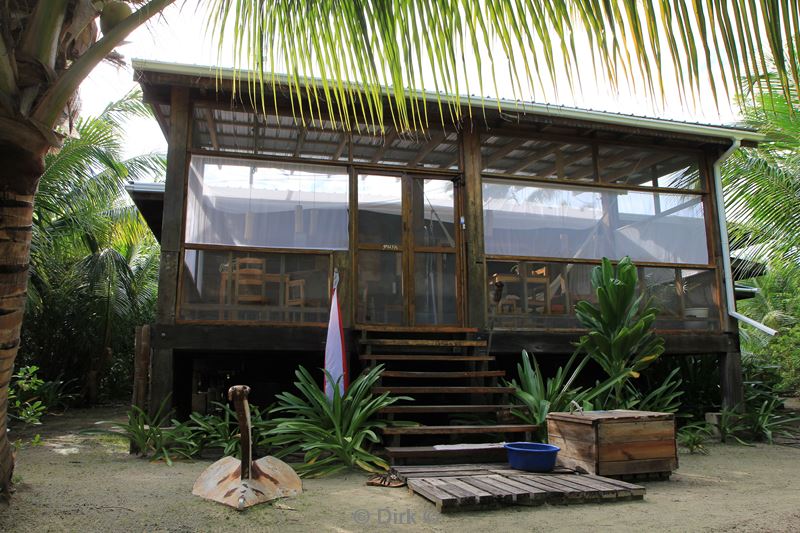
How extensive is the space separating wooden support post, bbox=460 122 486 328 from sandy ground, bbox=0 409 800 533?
288 centimetres

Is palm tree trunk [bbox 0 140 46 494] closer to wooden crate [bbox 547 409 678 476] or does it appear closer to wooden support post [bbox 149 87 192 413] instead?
wooden support post [bbox 149 87 192 413]

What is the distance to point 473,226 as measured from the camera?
773 centimetres

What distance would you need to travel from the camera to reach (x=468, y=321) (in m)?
7.57

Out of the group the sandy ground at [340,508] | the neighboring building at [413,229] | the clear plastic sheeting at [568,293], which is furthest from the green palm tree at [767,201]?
the sandy ground at [340,508]

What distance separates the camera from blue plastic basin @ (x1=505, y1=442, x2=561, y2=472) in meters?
5.09

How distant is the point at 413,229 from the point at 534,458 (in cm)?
348

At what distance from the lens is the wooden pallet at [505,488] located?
419 centimetres

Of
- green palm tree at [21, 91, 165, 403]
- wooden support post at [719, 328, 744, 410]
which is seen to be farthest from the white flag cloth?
green palm tree at [21, 91, 165, 403]

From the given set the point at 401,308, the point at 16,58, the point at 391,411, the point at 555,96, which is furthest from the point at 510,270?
the point at 555,96

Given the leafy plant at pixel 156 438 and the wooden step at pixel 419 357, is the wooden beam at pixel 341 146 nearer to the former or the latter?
the wooden step at pixel 419 357

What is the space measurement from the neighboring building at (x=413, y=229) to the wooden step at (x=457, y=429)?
1.32m

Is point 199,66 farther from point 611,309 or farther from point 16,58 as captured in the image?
point 611,309

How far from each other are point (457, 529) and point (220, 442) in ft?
10.3

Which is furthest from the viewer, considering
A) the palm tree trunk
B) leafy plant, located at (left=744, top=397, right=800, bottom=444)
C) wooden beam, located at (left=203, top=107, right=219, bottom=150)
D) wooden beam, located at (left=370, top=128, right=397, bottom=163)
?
wooden beam, located at (left=370, top=128, right=397, bottom=163)
